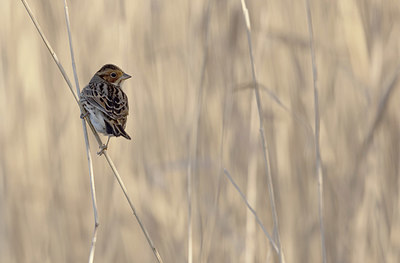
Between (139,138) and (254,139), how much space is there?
56cm

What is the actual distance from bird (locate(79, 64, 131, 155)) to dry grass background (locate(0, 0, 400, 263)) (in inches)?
12.5

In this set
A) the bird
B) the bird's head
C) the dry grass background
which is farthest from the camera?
the dry grass background

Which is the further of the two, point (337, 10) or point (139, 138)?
point (139, 138)

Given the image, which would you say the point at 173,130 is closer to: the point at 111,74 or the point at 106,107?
the point at 111,74

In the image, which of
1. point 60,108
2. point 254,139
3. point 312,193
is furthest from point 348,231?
point 60,108

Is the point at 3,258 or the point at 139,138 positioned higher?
the point at 139,138

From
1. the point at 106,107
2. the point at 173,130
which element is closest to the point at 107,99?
the point at 106,107

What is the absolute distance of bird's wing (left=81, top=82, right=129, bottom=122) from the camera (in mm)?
1809

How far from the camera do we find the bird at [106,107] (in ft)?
5.72

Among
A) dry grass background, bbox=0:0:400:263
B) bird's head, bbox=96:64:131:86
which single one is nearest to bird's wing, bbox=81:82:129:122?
bird's head, bbox=96:64:131:86

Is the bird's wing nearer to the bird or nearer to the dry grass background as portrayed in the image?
the bird

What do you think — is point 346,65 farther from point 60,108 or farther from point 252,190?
point 60,108

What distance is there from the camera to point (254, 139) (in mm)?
2160

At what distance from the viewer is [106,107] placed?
1809 mm
